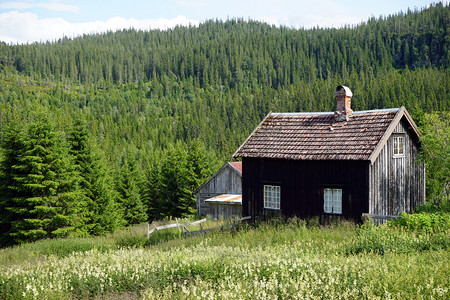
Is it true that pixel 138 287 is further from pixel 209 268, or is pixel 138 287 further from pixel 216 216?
pixel 216 216

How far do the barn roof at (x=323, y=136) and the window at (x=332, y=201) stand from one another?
178 cm

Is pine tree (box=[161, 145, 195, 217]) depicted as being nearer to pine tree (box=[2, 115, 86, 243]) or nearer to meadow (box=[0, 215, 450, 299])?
pine tree (box=[2, 115, 86, 243])

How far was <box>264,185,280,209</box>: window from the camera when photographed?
76.8 feet

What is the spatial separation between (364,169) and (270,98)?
180 m

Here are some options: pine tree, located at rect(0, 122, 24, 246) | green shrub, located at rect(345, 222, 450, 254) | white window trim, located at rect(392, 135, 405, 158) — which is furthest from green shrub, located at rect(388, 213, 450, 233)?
pine tree, located at rect(0, 122, 24, 246)

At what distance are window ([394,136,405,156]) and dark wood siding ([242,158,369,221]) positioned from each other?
10.2ft

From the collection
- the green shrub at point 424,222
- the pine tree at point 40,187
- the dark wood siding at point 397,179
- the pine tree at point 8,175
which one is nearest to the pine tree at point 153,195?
the pine tree at point 40,187

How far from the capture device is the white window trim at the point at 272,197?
23.4 meters

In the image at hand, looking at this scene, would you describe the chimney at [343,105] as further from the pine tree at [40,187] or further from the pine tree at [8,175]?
the pine tree at [8,175]

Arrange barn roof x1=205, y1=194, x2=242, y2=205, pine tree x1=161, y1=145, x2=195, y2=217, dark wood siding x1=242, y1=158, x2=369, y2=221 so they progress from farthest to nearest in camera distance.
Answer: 1. pine tree x1=161, y1=145, x2=195, y2=217
2. barn roof x1=205, y1=194, x2=242, y2=205
3. dark wood siding x1=242, y1=158, x2=369, y2=221

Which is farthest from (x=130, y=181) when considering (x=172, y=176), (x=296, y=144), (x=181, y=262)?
(x=181, y=262)

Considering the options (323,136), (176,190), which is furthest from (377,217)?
(176,190)

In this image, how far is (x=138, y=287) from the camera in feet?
31.9

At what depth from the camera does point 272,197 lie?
77.5 feet
